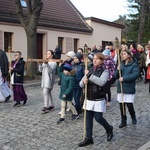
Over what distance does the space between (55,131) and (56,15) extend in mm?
18946

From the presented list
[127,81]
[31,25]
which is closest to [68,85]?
[127,81]

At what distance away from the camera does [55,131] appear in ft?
22.4

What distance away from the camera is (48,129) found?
22.9 feet

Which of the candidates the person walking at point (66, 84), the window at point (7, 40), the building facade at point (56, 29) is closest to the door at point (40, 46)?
the building facade at point (56, 29)

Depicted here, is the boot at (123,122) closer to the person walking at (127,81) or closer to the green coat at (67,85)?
the person walking at (127,81)

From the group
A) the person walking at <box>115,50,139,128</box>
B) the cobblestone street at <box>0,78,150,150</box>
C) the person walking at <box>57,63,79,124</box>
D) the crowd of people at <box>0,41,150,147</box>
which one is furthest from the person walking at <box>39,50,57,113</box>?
the person walking at <box>115,50,139,128</box>

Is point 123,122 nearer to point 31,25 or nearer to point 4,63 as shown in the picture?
point 4,63

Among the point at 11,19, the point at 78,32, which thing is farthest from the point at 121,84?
the point at 78,32

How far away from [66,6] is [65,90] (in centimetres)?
2057

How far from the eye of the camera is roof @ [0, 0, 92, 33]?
808 inches

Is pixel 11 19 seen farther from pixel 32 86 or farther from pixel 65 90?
pixel 65 90

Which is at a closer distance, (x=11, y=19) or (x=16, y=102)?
(x=16, y=102)

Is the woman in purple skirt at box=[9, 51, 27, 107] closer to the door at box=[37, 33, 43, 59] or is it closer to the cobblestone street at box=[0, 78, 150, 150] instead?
the cobblestone street at box=[0, 78, 150, 150]

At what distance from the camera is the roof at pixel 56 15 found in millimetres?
20516
